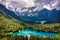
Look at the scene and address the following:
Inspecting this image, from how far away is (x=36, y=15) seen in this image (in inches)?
417

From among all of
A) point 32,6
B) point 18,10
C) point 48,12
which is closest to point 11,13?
point 18,10

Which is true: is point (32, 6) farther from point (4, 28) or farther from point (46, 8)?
point (4, 28)

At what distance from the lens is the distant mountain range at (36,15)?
34.4 feet

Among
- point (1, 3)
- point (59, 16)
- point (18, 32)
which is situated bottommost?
point (18, 32)

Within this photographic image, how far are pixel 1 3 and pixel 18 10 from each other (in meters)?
0.82

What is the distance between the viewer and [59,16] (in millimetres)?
10328

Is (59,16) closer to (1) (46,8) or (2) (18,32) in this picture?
(1) (46,8)

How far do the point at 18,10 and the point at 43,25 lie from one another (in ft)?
4.29

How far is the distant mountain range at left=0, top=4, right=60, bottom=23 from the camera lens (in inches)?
413

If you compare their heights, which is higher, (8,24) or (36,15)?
(36,15)

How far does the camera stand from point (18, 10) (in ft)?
34.9

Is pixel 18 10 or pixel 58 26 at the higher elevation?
pixel 18 10

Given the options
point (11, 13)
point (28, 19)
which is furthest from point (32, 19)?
point (11, 13)

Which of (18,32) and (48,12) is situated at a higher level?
(48,12)
